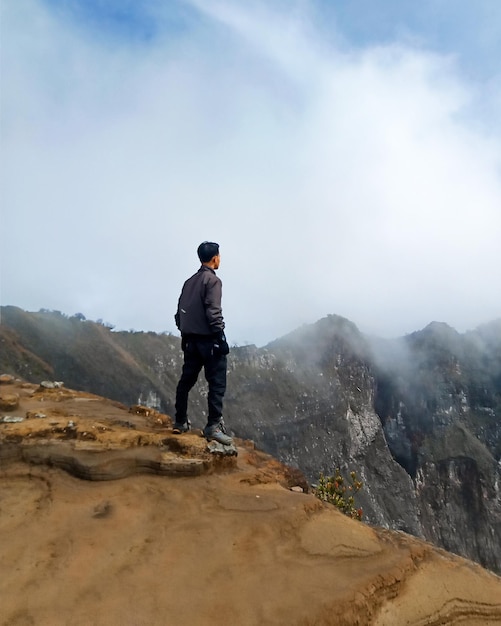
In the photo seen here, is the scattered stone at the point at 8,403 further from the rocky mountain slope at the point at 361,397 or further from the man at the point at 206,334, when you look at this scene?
the rocky mountain slope at the point at 361,397

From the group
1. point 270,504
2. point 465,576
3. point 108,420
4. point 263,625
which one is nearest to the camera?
point 263,625

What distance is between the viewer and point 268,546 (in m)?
3.33

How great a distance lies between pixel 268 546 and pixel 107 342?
26477 mm

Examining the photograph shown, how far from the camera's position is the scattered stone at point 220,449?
498 cm

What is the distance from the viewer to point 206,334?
5.72m

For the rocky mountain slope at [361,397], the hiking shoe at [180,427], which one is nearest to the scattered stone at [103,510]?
the hiking shoe at [180,427]

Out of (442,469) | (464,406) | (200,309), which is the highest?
(200,309)

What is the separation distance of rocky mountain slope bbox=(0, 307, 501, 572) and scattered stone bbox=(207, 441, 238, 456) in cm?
1966

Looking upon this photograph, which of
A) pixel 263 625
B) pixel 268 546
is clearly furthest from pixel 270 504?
pixel 263 625

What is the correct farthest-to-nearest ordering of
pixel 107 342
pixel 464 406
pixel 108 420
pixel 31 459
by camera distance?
pixel 464 406
pixel 107 342
pixel 108 420
pixel 31 459

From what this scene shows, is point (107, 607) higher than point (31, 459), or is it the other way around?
point (31, 459)

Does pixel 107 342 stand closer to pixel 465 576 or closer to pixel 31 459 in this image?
pixel 31 459

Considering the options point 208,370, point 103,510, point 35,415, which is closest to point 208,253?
point 208,370

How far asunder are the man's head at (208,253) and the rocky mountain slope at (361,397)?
62.4 feet
